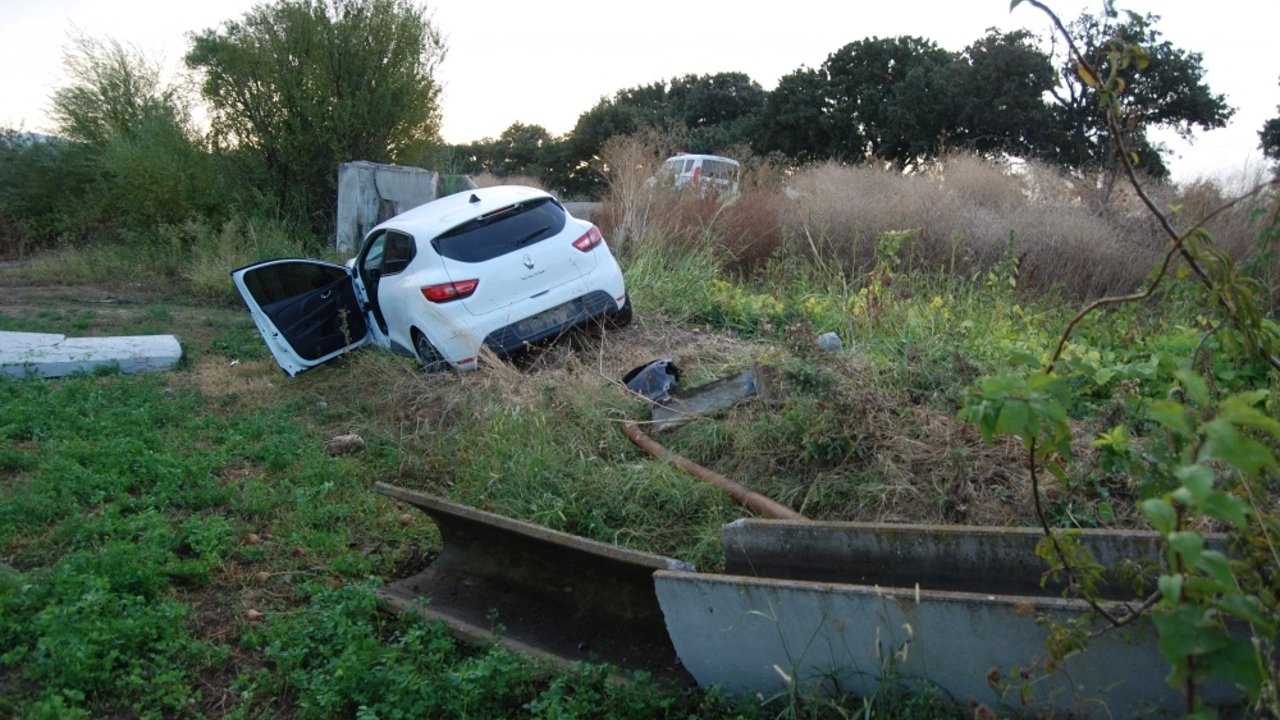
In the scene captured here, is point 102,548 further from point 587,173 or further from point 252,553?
point 587,173

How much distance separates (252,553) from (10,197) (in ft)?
66.1

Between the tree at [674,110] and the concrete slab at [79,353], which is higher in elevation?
the tree at [674,110]

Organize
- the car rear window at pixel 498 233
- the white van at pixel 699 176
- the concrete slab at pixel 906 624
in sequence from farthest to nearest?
the white van at pixel 699 176 → the car rear window at pixel 498 233 → the concrete slab at pixel 906 624

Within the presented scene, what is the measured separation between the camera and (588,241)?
9.23m

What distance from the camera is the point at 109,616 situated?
4.24 m

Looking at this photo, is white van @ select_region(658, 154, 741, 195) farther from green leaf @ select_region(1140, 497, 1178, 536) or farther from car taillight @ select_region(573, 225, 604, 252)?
green leaf @ select_region(1140, 497, 1178, 536)

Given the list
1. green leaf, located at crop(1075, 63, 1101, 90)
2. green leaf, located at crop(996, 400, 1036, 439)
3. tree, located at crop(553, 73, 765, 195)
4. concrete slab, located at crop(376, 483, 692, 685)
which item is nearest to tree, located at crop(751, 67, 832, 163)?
tree, located at crop(553, 73, 765, 195)

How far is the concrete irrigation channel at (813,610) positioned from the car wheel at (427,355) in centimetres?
387

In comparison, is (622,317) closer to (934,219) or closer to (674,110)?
(934,219)

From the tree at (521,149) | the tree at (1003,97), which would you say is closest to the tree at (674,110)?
the tree at (521,149)

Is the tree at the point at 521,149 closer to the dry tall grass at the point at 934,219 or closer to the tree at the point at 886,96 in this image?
the tree at the point at 886,96

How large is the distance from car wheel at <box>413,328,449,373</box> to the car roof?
91cm

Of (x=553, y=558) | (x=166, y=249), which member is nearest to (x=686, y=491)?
(x=553, y=558)

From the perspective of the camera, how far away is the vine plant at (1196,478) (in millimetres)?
1772
